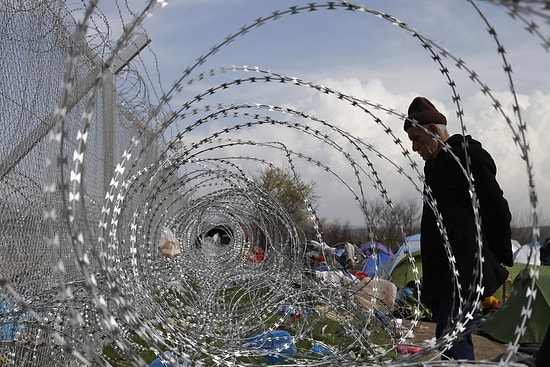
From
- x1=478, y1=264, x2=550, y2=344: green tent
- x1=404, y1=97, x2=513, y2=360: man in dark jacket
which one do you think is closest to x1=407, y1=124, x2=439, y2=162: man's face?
x1=404, y1=97, x2=513, y2=360: man in dark jacket

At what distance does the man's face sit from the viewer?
16.0ft

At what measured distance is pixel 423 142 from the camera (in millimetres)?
4980

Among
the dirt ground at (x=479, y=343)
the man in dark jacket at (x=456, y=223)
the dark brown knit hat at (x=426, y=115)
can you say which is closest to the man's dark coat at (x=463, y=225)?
the man in dark jacket at (x=456, y=223)

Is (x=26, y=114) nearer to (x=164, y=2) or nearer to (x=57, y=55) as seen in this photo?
(x=57, y=55)

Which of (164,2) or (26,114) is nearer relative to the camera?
(164,2)

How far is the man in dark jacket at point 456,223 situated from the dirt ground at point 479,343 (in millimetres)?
2736

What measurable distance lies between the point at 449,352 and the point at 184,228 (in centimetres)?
967

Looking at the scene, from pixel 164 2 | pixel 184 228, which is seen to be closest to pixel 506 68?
pixel 164 2

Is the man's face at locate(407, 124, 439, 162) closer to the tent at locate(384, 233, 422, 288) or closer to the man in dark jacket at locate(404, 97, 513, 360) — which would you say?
the man in dark jacket at locate(404, 97, 513, 360)

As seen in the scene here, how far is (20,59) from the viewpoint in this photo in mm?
4113

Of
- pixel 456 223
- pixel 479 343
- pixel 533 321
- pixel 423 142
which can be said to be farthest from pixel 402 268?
pixel 456 223

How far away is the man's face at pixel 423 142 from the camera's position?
16.0 ft

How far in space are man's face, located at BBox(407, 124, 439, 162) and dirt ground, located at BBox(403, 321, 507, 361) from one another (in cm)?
294

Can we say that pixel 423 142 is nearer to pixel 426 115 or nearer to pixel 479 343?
pixel 426 115
